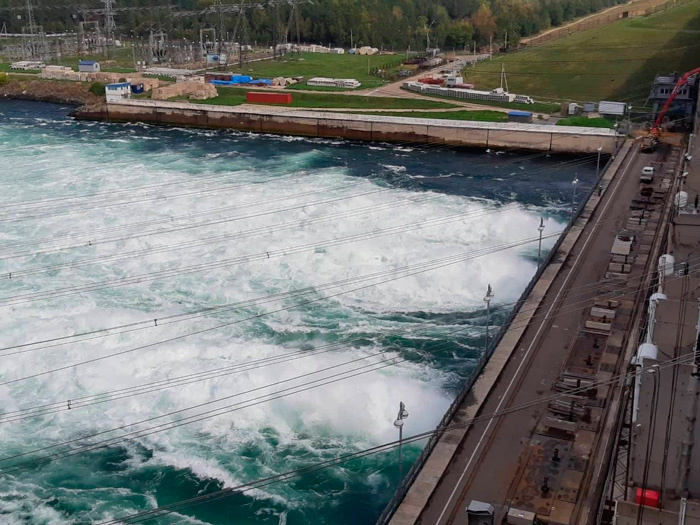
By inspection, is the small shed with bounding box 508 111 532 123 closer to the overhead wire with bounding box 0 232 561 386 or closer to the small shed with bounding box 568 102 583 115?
the small shed with bounding box 568 102 583 115

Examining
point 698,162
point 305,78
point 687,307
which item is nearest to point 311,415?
point 687,307

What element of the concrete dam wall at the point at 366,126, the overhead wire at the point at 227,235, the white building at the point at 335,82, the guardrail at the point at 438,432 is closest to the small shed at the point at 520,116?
the concrete dam wall at the point at 366,126

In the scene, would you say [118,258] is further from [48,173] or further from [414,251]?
[48,173]

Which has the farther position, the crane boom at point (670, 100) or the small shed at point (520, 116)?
the small shed at point (520, 116)

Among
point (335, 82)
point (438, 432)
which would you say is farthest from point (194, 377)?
point (335, 82)

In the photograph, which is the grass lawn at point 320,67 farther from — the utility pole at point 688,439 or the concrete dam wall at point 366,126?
the utility pole at point 688,439

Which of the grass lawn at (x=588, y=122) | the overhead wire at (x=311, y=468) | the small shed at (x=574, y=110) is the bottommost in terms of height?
the overhead wire at (x=311, y=468)

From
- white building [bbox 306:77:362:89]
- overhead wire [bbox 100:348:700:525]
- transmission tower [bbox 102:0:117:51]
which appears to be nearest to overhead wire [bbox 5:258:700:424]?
overhead wire [bbox 100:348:700:525]
